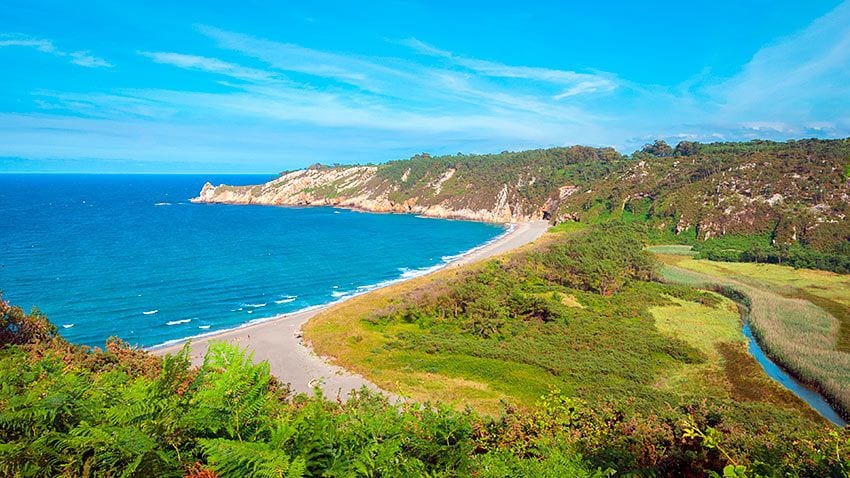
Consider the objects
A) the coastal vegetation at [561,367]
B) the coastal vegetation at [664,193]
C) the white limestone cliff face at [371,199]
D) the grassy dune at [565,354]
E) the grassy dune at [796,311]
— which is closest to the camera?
the coastal vegetation at [561,367]

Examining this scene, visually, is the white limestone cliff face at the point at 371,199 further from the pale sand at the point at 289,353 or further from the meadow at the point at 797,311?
the pale sand at the point at 289,353

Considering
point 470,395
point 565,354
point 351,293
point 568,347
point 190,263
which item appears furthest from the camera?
point 190,263

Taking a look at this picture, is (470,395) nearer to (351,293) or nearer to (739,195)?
(351,293)

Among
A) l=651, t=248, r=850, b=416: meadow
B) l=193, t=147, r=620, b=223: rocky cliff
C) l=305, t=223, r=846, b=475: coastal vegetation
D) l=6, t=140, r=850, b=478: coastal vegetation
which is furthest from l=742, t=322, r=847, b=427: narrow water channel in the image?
l=193, t=147, r=620, b=223: rocky cliff

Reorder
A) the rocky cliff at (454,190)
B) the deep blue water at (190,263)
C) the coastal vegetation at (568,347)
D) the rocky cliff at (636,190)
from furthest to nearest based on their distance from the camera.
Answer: the rocky cliff at (454,190) → the rocky cliff at (636,190) → the deep blue water at (190,263) → the coastal vegetation at (568,347)

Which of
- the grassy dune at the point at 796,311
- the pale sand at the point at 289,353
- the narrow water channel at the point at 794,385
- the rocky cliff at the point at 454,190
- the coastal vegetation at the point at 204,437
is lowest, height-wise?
the pale sand at the point at 289,353

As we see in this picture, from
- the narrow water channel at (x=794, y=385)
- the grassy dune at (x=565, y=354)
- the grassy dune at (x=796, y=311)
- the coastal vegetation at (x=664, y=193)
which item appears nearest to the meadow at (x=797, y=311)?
the grassy dune at (x=796, y=311)

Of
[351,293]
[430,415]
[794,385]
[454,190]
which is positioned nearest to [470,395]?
[430,415]
